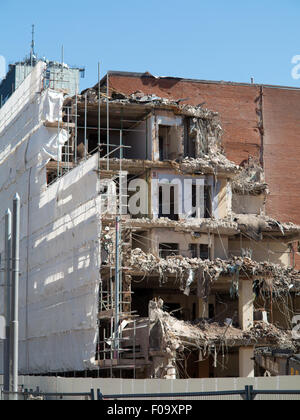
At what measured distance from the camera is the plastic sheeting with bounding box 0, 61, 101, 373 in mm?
43625

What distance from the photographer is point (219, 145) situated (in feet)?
186

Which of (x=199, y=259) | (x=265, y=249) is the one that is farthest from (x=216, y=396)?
(x=265, y=249)

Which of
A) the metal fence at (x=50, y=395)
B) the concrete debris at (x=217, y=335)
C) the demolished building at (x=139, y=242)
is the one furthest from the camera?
the concrete debris at (x=217, y=335)

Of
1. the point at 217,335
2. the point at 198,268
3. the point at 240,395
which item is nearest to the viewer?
the point at 240,395

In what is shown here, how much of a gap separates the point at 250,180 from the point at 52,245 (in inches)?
706

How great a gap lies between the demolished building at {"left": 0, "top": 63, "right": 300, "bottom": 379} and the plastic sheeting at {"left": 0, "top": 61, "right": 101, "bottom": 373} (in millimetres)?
91

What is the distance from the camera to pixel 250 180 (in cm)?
6038

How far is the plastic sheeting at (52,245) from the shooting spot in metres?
43.6

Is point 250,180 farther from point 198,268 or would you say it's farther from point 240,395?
point 240,395

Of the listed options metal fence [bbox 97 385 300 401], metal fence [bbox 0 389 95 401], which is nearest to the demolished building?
metal fence [bbox 0 389 95 401]

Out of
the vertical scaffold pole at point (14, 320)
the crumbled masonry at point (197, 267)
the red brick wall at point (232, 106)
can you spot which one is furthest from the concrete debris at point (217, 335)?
the vertical scaffold pole at point (14, 320)

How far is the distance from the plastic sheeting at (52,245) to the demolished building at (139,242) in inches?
3.6

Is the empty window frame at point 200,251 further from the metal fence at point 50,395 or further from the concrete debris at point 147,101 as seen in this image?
the metal fence at point 50,395

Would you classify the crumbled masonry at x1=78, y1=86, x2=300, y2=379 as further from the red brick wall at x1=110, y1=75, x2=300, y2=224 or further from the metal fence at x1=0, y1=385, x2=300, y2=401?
the metal fence at x1=0, y1=385, x2=300, y2=401
